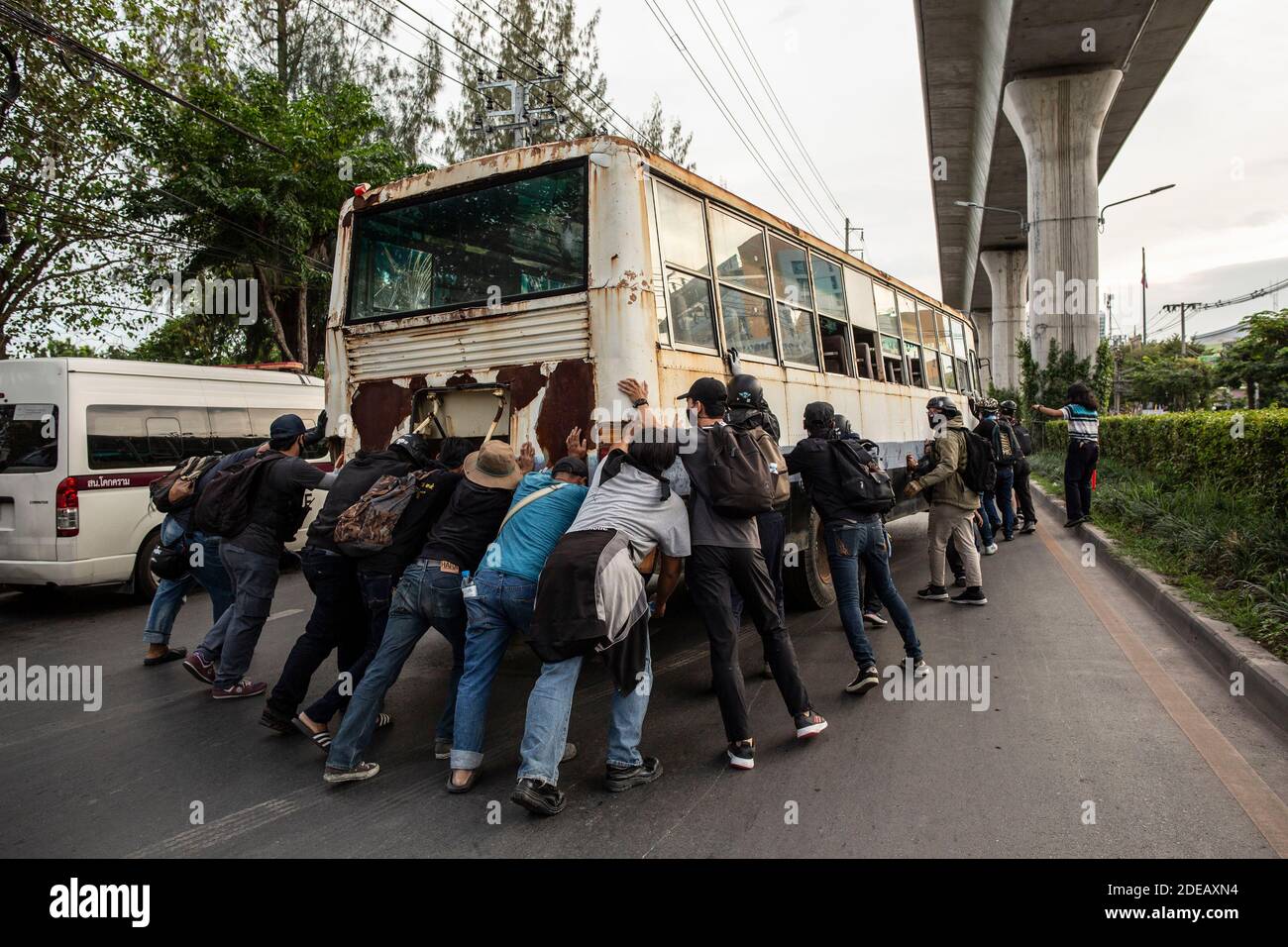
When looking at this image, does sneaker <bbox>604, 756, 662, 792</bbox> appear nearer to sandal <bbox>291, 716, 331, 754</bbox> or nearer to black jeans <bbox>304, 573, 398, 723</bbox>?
black jeans <bbox>304, 573, 398, 723</bbox>

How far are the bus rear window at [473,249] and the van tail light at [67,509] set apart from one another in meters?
3.79

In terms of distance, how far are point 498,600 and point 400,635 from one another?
2.03 feet

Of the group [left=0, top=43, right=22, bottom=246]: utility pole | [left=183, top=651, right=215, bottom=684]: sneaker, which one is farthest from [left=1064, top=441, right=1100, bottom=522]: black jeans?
[left=0, top=43, right=22, bottom=246]: utility pole

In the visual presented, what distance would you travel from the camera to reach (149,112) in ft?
49.5

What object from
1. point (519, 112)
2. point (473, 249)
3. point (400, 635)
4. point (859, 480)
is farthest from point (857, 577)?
point (519, 112)

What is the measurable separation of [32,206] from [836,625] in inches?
587

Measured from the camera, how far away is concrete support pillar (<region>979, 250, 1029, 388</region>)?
131 ft

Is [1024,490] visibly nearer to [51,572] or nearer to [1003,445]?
[1003,445]

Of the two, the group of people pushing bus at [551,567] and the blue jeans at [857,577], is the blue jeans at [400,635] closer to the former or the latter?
the group of people pushing bus at [551,567]

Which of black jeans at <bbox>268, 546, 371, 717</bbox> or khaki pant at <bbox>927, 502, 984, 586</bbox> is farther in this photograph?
khaki pant at <bbox>927, 502, 984, 586</bbox>

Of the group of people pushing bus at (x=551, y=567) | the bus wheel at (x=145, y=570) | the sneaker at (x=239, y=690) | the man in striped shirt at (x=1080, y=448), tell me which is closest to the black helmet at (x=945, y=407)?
the group of people pushing bus at (x=551, y=567)

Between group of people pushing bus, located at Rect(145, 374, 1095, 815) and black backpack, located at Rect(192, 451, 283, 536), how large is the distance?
2.7 inches

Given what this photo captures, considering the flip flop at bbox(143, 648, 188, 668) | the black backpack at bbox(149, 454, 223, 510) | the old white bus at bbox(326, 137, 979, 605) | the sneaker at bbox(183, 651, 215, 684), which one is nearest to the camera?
the old white bus at bbox(326, 137, 979, 605)

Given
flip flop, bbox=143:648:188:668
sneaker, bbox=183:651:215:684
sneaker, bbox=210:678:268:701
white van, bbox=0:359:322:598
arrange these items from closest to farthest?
1. sneaker, bbox=210:678:268:701
2. sneaker, bbox=183:651:215:684
3. flip flop, bbox=143:648:188:668
4. white van, bbox=0:359:322:598
